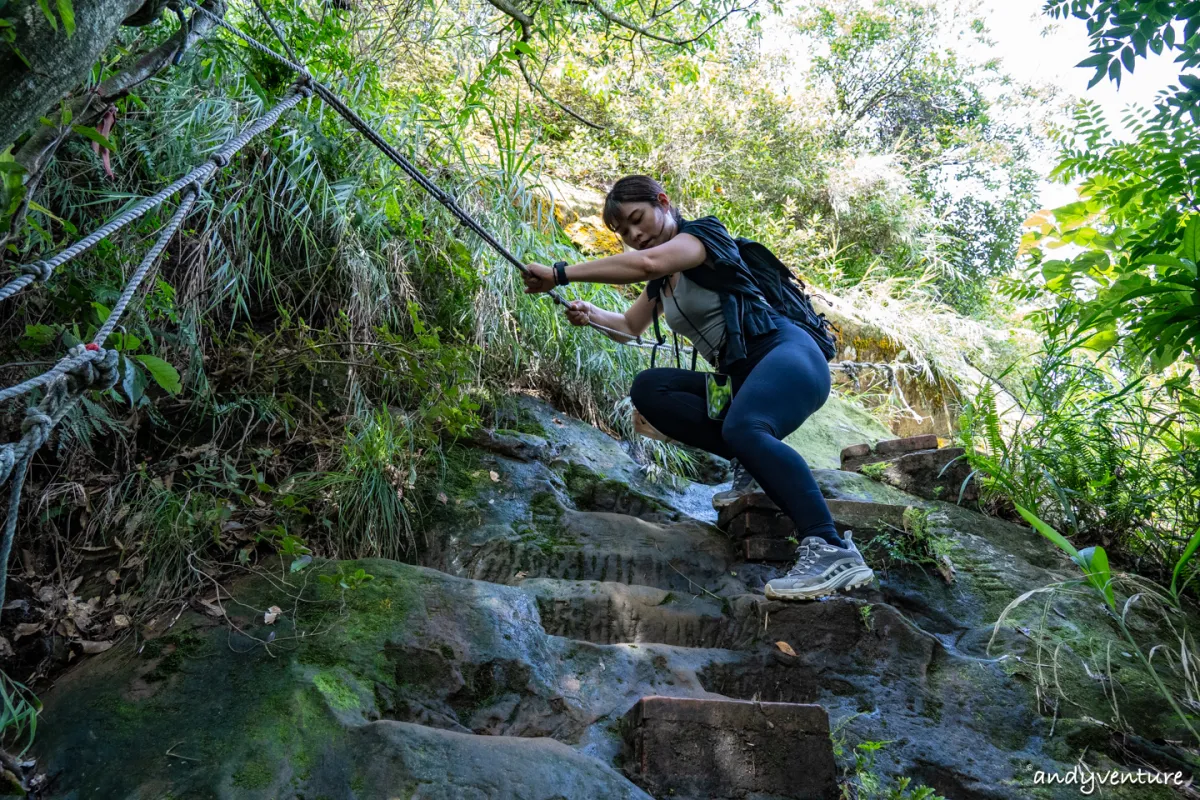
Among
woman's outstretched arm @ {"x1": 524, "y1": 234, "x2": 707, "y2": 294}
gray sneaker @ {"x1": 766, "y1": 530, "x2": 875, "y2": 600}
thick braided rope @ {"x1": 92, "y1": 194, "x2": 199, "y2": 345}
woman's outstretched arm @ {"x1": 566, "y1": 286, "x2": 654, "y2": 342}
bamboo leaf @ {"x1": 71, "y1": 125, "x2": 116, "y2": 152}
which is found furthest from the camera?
woman's outstretched arm @ {"x1": 566, "y1": 286, "x2": 654, "y2": 342}

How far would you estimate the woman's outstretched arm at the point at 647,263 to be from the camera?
97.7 inches

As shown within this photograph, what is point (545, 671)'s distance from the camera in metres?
2.02

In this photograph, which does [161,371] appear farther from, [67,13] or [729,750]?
[729,750]

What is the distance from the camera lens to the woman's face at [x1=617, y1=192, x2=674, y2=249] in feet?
8.68

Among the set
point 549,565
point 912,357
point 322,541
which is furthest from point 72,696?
point 912,357

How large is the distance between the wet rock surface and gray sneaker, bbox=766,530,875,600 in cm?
9

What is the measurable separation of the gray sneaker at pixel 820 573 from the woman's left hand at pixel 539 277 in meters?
1.22

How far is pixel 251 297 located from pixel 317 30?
1.22 m

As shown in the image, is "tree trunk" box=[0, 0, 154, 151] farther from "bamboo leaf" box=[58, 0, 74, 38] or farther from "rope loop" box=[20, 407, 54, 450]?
"rope loop" box=[20, 407, 54, 450]

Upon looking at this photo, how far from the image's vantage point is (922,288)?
348 inches

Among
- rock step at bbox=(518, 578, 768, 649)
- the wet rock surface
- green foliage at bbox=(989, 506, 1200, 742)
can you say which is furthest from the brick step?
rock step at bbox=(518, 578, 768, 649)

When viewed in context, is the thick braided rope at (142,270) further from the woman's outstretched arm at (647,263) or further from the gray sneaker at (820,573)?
the gray sneaker at (820,573)

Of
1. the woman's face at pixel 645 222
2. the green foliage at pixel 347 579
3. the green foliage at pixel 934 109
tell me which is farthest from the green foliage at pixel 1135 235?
the green foliage at pixel 934 109

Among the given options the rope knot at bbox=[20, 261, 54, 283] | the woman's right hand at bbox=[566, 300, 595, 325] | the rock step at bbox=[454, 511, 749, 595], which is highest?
the rope knot at bbox=[20, 261, 54, 283]
